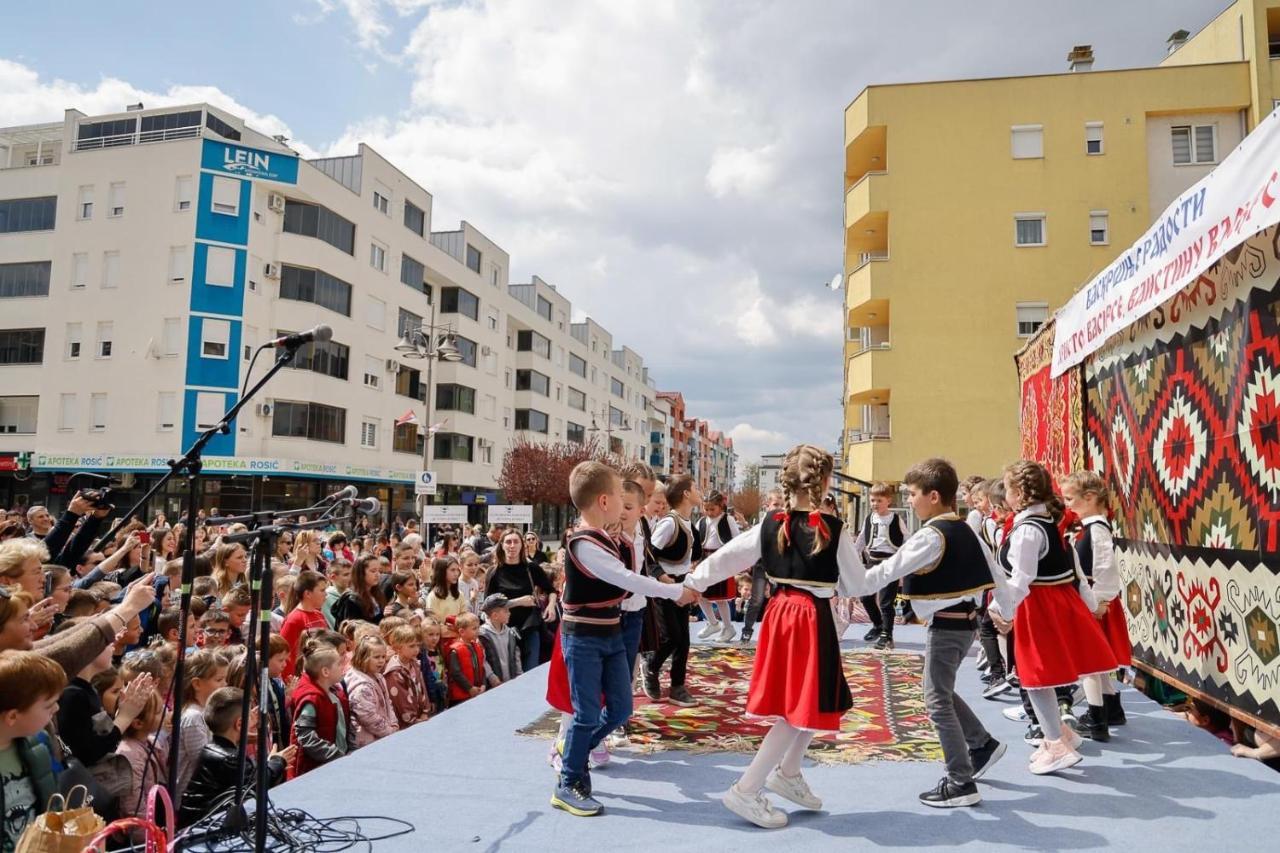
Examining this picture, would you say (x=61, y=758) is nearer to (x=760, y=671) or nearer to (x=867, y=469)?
(x=760, y=671)

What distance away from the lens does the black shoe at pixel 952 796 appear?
4418 mm

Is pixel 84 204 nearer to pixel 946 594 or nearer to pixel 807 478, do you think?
pixel 807 478

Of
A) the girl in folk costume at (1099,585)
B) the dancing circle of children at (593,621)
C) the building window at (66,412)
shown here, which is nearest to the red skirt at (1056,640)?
the girl in folk costume at (1099,585)

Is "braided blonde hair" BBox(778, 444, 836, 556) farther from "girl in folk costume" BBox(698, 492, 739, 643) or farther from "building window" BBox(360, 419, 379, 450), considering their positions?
"building window" BBox(360, 419, 379, 450)

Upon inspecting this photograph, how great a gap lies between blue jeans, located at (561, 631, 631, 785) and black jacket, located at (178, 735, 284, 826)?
156 cm

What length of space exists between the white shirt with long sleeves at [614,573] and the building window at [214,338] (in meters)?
30.7

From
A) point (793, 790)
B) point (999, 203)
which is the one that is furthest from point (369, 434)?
point (793, 790)

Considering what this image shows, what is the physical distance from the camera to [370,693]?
236 inches

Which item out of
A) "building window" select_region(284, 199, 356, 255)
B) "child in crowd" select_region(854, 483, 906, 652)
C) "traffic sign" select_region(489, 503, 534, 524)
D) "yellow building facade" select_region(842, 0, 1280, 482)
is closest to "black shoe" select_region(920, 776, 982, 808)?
"child in crowd" select_region(854, 483, 906, 652)

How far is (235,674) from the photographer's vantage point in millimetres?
5133

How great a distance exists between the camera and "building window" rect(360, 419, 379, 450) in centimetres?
3612

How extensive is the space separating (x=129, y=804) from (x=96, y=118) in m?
38.4

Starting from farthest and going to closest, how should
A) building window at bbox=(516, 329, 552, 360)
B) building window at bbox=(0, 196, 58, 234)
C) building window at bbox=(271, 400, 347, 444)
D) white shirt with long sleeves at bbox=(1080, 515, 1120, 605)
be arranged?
building window at bbox=(516, 329, 552, 360), building window at bbox=(0, 196, 58, 234), building window at bbox=(271, 400, 347, 444), white shirt with long sleeves at bbox=(1080, 515, 1120, 605)

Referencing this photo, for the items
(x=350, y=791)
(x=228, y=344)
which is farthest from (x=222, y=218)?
(x=350, y=791)
